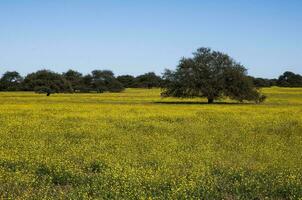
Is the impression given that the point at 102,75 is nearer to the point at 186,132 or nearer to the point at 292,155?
the point at 186,132

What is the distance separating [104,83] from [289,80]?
55.1 meters

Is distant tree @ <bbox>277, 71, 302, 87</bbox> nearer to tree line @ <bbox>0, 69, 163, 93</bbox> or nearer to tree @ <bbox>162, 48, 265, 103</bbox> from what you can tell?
tree line @ <bbox>0, 69, 163, 93</bbox>

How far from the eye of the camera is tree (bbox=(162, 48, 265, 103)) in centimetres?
6494

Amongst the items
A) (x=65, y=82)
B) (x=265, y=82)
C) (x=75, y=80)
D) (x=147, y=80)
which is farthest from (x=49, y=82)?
(x=265, y=82)

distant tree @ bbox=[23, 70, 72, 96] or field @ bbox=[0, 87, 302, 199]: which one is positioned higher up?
distant tree @ bbox=[23, 70, 72, 96]

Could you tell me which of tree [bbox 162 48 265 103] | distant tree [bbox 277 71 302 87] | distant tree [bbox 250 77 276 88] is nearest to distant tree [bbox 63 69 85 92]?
distant tree [bbox 250 77 276 88]

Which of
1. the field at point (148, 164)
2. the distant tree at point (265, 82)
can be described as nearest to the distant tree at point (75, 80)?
the distant tree at point (265, 82)

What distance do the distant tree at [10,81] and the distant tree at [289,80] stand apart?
69631mm

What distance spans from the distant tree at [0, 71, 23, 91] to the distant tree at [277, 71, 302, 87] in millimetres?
69631

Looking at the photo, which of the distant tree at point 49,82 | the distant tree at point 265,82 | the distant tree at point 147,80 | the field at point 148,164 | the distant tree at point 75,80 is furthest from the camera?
the distant tree at point 147,80

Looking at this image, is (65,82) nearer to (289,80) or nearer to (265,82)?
(265,82)

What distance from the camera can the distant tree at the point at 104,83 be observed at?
422 ft

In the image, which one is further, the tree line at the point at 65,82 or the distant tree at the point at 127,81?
the distant tree at the point at 127,81

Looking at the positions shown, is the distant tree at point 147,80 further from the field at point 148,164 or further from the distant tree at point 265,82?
the field at point 148,164
